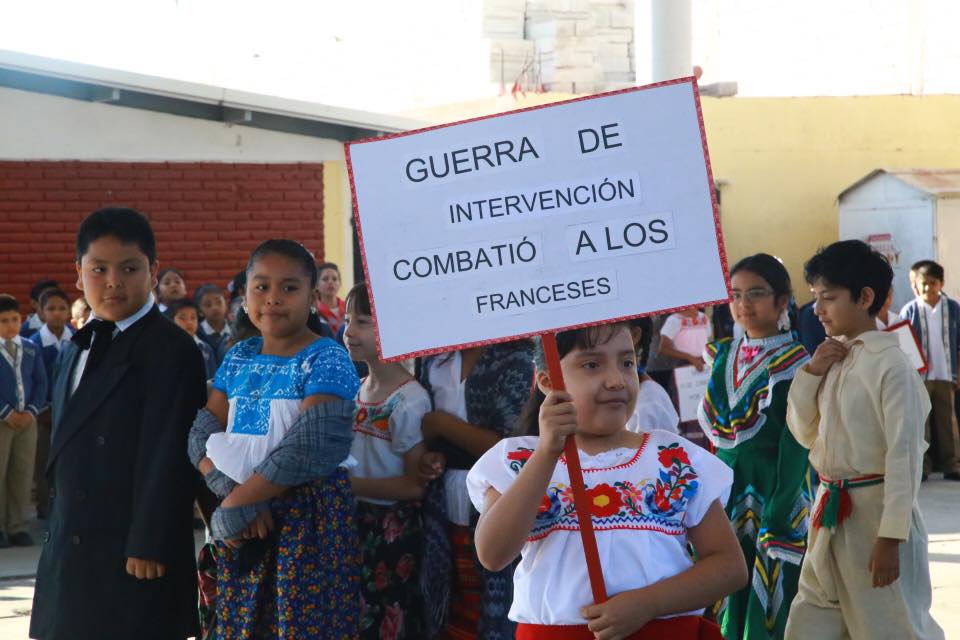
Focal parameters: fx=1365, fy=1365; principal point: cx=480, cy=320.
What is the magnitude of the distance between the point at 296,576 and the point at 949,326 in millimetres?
10132

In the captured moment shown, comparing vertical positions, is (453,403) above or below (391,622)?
above

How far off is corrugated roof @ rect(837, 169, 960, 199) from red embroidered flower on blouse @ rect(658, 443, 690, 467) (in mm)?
14300

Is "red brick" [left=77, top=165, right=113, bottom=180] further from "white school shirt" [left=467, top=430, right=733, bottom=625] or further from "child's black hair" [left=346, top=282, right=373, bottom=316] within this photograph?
"white school shirt" [left=467, top=430, right=733, bottom=625]

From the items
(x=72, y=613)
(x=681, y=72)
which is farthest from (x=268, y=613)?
(x=681, y=72)

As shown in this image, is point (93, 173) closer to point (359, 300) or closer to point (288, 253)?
point (359, 300)

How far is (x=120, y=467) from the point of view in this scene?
4086 mm

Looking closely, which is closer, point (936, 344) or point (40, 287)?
point (40, 287)

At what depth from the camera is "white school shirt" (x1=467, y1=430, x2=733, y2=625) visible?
2963mm

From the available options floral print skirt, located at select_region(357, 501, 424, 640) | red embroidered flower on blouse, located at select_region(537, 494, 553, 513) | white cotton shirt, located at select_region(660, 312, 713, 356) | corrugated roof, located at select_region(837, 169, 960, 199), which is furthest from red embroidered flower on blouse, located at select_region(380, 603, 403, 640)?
corrugated roof, located at select_region(837, 169, 960, 199)

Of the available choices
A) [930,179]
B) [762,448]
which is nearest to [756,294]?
[762,448]

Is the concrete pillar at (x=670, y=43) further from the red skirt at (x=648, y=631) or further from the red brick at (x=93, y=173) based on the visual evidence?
the red skirt at (x=648, y=631)

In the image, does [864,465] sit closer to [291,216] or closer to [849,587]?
[849,587]

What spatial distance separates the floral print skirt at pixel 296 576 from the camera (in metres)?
4.16

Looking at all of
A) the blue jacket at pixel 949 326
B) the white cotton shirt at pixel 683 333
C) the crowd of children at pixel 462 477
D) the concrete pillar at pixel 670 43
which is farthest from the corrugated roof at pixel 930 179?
the crowd of children at pixel 462 477
